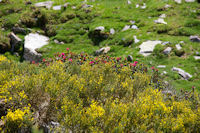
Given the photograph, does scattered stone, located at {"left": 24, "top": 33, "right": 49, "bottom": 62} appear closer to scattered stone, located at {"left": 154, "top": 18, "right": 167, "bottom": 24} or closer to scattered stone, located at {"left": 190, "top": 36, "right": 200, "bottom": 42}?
scattered stone, located at {"left": 154, "top": 18, "right": 167, "bottom": 24}

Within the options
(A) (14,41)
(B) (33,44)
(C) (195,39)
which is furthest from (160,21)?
(A) (14,41)

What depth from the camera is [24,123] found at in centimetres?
550

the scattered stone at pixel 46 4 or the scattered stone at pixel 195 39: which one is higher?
the scattered stone at pixel 46 4

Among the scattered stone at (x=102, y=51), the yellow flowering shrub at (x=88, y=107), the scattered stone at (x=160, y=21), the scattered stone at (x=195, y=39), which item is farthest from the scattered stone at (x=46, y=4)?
the scattered stone at (x=195, y=39)

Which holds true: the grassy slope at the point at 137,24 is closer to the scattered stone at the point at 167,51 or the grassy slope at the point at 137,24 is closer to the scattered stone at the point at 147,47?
the scattered stone at the point at 167,51

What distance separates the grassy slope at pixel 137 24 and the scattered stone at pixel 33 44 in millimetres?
909

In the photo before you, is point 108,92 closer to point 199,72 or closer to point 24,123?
point 24,123

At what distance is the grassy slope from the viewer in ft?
46.0

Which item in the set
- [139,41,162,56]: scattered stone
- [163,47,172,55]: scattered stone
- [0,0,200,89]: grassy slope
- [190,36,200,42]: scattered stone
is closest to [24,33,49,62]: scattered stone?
[0,0,200,89]: grassy slope

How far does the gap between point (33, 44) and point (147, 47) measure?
12.6 meters

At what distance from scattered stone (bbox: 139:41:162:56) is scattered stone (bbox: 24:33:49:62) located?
34.4 ft

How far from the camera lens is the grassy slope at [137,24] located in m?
14.0

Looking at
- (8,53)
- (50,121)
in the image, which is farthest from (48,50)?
(50,121)

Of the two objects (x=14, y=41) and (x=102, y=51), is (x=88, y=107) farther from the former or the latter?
(x=14, y=41)
